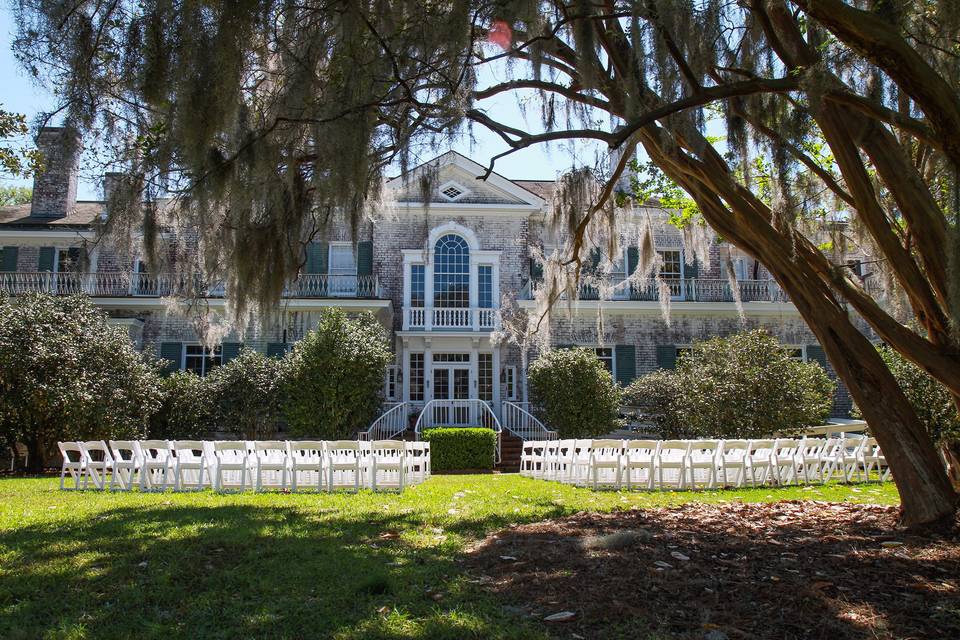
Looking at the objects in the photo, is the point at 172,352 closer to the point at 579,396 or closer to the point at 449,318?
the point at 449,318

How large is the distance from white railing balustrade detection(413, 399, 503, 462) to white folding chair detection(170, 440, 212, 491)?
900 cm

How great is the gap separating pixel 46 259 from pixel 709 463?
1924 cm

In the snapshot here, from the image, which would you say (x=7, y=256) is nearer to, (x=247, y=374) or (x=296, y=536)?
(x=247, y=374)

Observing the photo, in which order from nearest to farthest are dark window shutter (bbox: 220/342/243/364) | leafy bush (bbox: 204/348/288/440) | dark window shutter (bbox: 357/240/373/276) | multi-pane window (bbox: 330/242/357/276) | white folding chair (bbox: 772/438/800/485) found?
1. white folding chair (bbox: 772/438/800/485)
2. leafy bush (bbox: 204/348/288/440)
3. dark window shutter (bbox: 220/342/243/364)
4. dark window shutter (bbox: 357/240/373/276)
5. multi-pane window (bbox: 330/242/357/276)

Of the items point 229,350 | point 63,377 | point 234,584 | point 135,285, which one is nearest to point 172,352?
point 229,350

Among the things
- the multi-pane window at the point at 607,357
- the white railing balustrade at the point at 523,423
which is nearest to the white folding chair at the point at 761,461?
the white railing balustrade at the point at 523,423

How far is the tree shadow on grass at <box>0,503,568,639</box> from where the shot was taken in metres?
3.64

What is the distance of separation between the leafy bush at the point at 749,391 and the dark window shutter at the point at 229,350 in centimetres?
1181

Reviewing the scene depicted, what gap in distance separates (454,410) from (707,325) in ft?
25.7

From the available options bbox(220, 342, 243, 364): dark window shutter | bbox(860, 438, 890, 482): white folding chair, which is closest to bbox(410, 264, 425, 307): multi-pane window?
bbox(220, 342, 243, 364): dark window shutter

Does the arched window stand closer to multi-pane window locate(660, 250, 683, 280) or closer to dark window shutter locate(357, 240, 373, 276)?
dark window shutter locate(357, 240, 373, 276)

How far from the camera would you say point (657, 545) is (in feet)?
17.3

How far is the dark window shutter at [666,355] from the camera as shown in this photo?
819 inches

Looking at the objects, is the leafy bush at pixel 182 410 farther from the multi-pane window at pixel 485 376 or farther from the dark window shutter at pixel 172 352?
the multi-pane window at pixel 485 376
